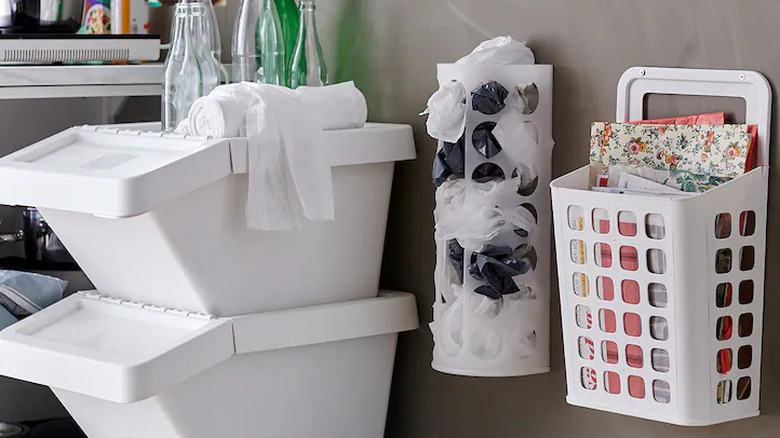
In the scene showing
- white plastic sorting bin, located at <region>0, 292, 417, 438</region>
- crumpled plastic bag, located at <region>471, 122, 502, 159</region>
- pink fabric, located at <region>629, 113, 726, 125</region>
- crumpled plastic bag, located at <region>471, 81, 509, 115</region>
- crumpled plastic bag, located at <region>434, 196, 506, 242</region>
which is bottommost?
white plastic sorting bin, located at <region>0, 292, 417, 438</region>

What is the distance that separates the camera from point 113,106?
2432 mm

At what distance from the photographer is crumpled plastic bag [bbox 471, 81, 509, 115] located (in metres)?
1.76

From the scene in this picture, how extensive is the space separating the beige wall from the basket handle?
0.06 ft

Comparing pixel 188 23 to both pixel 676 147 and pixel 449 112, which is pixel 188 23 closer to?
pixel 449 112

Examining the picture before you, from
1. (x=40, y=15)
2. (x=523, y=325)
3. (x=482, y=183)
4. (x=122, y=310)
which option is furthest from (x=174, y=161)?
(x=40, y=15)

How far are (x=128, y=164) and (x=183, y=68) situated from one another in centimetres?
31

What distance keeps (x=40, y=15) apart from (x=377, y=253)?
0.83 m

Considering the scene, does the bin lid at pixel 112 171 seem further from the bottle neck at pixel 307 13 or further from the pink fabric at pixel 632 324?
the pink fabric at pixel 632 324

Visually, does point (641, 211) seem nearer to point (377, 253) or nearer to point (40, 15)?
point (377, 253)

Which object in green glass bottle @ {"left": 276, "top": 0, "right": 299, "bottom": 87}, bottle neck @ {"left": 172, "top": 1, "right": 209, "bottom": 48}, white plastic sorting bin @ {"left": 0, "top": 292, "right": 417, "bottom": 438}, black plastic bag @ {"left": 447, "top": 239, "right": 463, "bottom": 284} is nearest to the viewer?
white plastic sorting bin @ {"left": 0, "top": 292, "right": 417, "bottom": 438}

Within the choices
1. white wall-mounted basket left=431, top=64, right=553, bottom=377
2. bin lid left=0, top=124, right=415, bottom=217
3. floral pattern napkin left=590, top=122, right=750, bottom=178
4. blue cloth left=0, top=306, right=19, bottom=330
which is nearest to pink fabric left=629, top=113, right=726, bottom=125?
floral pattern napkin left=590, top=122, right=750, bottom=178

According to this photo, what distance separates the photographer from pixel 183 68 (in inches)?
77.8

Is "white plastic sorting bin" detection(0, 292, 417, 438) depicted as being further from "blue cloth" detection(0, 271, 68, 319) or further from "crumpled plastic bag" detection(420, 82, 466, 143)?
"crumpled plastic bag" detection(420, 82, 466, 143)

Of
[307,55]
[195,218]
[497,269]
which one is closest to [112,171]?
[195,218]
